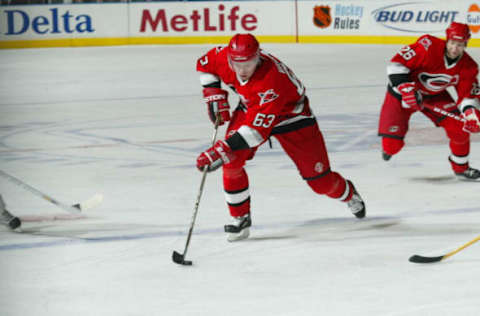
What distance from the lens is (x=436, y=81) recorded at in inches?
210

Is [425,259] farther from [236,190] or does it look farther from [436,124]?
[436,124]

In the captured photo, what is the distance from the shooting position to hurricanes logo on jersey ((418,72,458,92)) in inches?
207

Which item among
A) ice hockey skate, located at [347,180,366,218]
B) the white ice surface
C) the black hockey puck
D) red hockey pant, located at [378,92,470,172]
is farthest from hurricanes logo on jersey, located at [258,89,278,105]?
red hockey pant, located at [378,92,470,172]

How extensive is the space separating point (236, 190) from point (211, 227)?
327 millimetres

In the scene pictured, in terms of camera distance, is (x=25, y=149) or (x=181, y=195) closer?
(x=181, y=195)

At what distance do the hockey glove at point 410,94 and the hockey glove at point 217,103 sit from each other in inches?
57.7

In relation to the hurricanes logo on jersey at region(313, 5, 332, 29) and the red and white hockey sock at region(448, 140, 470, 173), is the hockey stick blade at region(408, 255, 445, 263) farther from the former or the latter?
the hurricanes logo on jersey at region(313, 5, 332, 29)

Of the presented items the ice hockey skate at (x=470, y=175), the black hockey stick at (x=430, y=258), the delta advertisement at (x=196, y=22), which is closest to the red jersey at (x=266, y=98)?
the black hockey stick at (x=430, y=258)

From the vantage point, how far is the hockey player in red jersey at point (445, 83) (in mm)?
5199

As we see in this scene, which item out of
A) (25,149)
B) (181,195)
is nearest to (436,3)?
(25,149)

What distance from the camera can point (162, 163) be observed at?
20.1ft

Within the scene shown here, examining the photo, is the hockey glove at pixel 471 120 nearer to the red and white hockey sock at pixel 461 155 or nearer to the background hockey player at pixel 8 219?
the red and white hockey sock at pixel 461 155

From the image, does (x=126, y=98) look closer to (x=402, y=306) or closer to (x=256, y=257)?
(x=256, y=257)

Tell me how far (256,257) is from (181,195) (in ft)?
4.65
